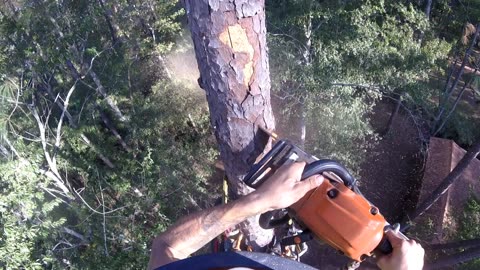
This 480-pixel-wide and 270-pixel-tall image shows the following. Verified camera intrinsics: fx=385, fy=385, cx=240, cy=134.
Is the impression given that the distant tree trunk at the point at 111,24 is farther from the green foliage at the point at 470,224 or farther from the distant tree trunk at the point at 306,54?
the green foliage at the point at 470,224

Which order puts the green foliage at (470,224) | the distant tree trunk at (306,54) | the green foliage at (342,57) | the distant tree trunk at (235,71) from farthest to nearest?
1. the green foliage at (470,224)
2. the distant tree trunk at (306,54)
3. the green foliage at (342,57)
4. the distant tree trunk at (235,71)

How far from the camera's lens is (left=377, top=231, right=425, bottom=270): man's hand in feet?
6.94

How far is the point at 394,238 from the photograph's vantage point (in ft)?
7.22

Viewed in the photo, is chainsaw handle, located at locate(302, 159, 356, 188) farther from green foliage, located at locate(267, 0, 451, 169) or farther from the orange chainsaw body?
green foliage, located at locate(267, 0, 451, 169)

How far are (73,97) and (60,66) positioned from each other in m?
1.59

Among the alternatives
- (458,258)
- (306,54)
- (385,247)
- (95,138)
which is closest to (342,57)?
(306,54)

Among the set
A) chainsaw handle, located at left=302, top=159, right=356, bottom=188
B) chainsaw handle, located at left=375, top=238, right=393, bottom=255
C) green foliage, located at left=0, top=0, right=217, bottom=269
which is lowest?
green foliage, located at left=0, top=0, right=217, bottom=269

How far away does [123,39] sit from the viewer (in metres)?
9.64

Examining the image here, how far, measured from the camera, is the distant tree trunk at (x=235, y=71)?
6.79 feet

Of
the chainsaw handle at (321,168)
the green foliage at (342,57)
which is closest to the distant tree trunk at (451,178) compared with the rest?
the green foliage at (342,57)

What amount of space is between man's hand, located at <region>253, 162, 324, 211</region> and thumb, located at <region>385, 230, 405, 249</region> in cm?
52

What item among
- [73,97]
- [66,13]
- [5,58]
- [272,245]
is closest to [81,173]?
[73,97]

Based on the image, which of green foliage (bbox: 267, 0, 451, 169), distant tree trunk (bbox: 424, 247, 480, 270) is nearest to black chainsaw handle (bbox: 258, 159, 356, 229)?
green foliage (bbox: 267, 0, 451, 169)

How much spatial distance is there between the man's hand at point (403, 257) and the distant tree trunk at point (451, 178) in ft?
18.4
